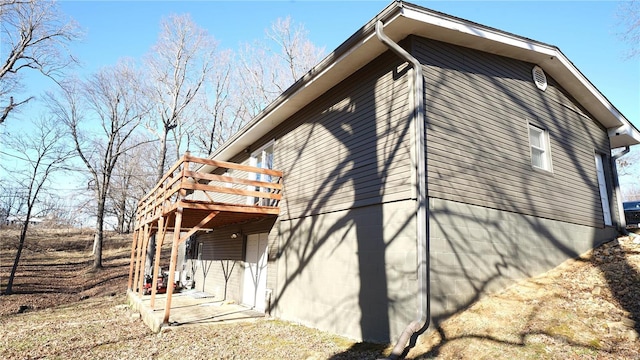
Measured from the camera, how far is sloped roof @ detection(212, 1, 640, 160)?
6355mm

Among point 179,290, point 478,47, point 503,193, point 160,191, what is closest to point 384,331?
point 503,193

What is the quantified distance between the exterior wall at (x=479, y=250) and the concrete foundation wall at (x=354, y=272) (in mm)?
461

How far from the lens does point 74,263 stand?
24.4 m

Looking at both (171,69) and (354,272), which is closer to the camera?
(354,272)

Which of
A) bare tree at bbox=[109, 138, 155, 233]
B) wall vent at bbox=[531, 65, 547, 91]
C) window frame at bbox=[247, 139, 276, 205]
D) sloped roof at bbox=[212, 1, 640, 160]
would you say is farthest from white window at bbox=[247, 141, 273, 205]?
bare tree at bbox=[109, 138, 155, 233]

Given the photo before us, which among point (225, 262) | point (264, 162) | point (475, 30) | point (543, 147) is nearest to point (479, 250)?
point (543, 147)

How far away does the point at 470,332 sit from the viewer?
533cm

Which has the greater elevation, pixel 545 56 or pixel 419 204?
pixel 545 56

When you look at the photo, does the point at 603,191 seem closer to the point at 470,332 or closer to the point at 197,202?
the point at 470,332

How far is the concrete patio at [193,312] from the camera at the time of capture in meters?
8.45

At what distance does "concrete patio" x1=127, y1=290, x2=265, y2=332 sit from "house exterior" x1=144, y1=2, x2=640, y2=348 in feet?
2.54

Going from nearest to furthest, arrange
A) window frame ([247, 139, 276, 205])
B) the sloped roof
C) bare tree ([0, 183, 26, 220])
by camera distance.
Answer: the sloped roof < window frame ([247, 139, 276, 205]) < bare tree ([0, 183, 26, 220])

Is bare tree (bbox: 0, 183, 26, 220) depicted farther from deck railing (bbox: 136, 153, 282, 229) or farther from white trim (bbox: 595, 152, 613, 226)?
white trim (bbox: 595, 152, 613, 226)

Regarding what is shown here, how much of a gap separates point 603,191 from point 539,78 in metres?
4.26
